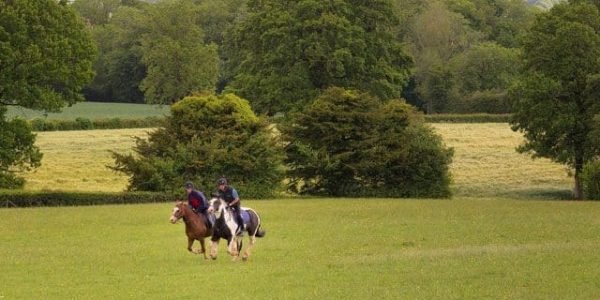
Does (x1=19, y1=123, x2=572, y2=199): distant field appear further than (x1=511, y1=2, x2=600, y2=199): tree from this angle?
Yes

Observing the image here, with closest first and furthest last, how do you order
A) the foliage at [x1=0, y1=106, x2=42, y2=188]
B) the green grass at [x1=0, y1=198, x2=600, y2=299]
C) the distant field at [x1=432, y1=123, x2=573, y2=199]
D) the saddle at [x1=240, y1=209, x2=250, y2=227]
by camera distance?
the green grass at [x1=0, y1=198, x2=600, y2=299] < the saddle at [x1=240, y1=209, x2=250, y2=227] < the foliage at [x1=0, y1=106, x2=42, y2=188] < the distant field at [x1=432, y1=123, x2=573, y2=199]

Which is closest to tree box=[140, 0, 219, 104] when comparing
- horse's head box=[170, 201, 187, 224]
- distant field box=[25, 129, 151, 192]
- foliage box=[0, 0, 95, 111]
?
distant field box=[25, 129, 151, 192]

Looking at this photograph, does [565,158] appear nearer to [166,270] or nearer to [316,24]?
[316,24]

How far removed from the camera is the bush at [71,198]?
2025 inches

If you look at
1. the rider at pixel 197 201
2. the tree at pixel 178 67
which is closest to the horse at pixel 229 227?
the rider at pixel 197 201

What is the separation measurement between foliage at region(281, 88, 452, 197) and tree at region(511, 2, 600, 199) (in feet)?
20.9

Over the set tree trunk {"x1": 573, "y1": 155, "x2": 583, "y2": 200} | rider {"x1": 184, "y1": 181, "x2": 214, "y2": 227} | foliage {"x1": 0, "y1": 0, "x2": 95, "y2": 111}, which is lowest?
tree trunk {"x1": 573, "y1": 155, "x2": 583, "y2": 200}

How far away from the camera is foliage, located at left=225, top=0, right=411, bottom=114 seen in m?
71.5

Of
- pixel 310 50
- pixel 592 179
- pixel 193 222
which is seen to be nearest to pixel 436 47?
pixel 310 50

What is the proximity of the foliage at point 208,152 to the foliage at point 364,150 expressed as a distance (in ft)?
8.36

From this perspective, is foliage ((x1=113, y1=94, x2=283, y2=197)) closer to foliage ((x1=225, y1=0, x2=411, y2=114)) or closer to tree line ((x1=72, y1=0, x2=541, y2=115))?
foliage ((x1=225, y1=0, x2=411, y2=114))

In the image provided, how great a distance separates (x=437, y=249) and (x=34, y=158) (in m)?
33.5

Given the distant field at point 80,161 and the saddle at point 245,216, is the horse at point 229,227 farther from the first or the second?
the distant field at point 80,161

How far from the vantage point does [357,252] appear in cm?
2827
